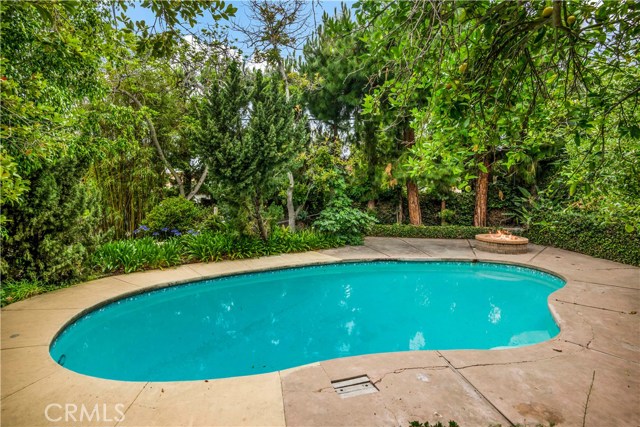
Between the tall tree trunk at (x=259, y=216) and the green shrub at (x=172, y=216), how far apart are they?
2199 millimetres

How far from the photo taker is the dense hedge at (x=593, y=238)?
7.61 meters

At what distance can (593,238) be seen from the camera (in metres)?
8.73

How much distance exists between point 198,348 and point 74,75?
4579 millimetres

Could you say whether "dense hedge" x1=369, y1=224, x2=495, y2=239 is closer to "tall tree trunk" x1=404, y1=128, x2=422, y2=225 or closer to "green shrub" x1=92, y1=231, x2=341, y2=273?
"tall tree trunk" x1=404, y1=128, x2=422, y2=225

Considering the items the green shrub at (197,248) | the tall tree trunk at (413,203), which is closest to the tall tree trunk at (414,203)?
the tall tree trunk at (413,203)

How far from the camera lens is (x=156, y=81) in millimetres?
10617

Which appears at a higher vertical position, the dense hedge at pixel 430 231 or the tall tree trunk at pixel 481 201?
the tall tree trunk at pixel 481 201

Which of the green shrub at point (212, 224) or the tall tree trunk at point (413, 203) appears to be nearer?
the green shrub at point (212, 224)

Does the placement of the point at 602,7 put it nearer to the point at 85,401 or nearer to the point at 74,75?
the point at 85,401

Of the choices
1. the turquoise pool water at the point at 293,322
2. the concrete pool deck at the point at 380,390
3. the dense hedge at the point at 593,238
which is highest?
the dense hedge at the point at 593,238

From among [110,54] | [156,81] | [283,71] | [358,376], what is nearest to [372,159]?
[283,71]

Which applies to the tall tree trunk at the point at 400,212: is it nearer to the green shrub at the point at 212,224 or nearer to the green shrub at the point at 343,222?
the green shrub at the point at 343,222

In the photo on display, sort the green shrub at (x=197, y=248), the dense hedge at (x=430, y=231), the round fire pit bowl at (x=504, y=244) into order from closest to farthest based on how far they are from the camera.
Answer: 1. the green shrub at (x=197, y=248)
2. the round fire pit bowl at (x=504, y=244)
3. the dense hedge at (x=430, y=231)

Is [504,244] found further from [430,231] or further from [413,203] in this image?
[413,203]
